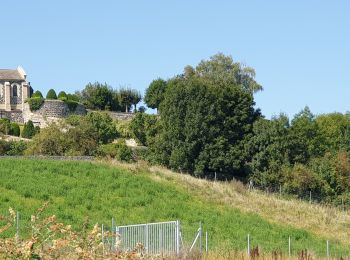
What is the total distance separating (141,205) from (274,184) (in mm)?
18941

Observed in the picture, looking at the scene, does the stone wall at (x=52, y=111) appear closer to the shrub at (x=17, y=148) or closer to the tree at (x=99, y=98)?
the tree at (x=99, y=98)

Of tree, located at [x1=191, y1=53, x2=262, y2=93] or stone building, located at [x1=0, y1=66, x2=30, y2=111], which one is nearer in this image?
tree, located at [x1=191, y1=53, x2=262, y2=93]

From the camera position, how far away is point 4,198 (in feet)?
102

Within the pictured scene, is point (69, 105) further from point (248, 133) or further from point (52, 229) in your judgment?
point (52, 229)

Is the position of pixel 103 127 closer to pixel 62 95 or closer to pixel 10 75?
pixel 62 95

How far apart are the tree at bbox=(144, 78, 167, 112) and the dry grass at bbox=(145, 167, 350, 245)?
3497cm

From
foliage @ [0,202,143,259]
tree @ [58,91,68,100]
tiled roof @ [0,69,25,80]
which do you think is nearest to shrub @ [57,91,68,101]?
tree @ [58,91,68,100]

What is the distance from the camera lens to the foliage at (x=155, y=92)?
259 feet

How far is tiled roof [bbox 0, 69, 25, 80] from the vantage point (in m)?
86.8

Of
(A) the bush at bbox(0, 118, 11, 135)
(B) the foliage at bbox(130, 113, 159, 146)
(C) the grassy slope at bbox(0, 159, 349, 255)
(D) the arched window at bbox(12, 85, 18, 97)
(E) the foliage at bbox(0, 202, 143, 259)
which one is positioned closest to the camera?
(E) the foliage at bbox(0, 202, 143, 259)

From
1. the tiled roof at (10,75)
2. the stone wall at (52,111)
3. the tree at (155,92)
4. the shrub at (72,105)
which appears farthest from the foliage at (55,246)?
the tiled roof at (10,75)

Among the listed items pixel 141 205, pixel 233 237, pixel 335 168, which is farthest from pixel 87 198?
pixel 335 168

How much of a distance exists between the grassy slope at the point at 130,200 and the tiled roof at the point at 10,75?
48.1 m

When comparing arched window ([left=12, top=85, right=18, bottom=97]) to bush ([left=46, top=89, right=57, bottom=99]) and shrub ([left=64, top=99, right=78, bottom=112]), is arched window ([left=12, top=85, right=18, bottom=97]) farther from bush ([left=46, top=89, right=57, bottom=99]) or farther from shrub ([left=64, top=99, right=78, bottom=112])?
shrub ([left=64, top=99, right=78, bottom=112])
